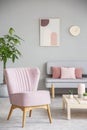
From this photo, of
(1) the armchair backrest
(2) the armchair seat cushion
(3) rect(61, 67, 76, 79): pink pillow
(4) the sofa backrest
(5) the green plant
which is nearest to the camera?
(2) the armchair seat cushion

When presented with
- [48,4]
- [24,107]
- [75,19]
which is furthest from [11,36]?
[24,107]

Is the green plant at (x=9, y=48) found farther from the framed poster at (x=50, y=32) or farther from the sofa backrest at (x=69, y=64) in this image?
the sofa backrest at (x=69, y=64)

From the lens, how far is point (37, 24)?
7418 millimetres

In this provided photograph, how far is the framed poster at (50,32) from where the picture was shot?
291 inches

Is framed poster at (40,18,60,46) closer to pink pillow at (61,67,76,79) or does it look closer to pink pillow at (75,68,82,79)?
pink pillow at (61,67,76,79)

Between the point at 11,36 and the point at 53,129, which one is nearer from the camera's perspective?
the point at 53,129

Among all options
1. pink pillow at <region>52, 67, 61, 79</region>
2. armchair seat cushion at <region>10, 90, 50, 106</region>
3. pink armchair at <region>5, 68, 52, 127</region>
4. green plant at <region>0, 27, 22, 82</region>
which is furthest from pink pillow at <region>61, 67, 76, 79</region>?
armchair seat cushion at <region>10, 90, 50, 106</region>

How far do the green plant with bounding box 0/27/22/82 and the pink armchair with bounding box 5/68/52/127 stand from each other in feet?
6.66

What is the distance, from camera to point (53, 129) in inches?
150

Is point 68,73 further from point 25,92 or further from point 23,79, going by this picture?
point 25,92

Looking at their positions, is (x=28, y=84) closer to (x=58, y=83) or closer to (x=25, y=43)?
(x=58, y=83)

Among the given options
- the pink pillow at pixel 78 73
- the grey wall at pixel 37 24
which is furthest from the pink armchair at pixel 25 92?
the grey wall at pixel 37 24

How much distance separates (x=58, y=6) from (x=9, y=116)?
3.97m

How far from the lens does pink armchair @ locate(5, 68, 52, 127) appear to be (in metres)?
4.05
